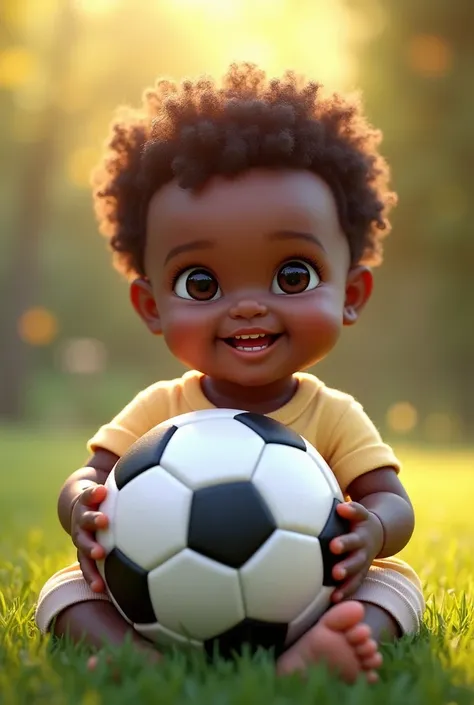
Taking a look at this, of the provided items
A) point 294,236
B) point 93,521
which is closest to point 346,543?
point 93,521

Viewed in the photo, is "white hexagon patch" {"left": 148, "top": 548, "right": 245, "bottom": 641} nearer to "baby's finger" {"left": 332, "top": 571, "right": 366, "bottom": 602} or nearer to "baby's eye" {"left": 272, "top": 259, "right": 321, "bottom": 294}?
"baby's finger" {"left": 332, "top": 571, "right": 366, "bottom": 602}

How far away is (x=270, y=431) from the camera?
8.70ft

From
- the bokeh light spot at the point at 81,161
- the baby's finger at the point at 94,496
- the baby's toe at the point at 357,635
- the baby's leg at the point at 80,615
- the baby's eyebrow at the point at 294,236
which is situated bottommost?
the baby's leg at the point at 80,615

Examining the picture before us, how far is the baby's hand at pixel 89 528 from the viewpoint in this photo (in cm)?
261

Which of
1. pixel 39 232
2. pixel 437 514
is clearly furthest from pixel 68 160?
pixel 437 514

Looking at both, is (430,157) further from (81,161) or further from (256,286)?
(256,286)

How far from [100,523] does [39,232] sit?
17.7m

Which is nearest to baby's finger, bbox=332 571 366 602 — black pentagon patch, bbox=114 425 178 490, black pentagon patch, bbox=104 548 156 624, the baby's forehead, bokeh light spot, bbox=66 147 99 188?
black pentagon patch, bbox=104 548 156 624

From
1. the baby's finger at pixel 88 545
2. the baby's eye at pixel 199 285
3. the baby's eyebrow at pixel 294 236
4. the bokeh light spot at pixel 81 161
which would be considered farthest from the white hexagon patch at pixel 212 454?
the bokeh light spot at pixel 81 161

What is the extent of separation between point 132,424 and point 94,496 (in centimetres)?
55

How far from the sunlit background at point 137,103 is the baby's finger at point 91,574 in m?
13.3

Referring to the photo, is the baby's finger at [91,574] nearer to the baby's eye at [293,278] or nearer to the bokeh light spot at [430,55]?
the baby's eye at [293,278]

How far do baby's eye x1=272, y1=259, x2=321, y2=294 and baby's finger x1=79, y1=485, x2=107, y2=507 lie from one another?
798mm

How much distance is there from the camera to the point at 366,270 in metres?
3.32
